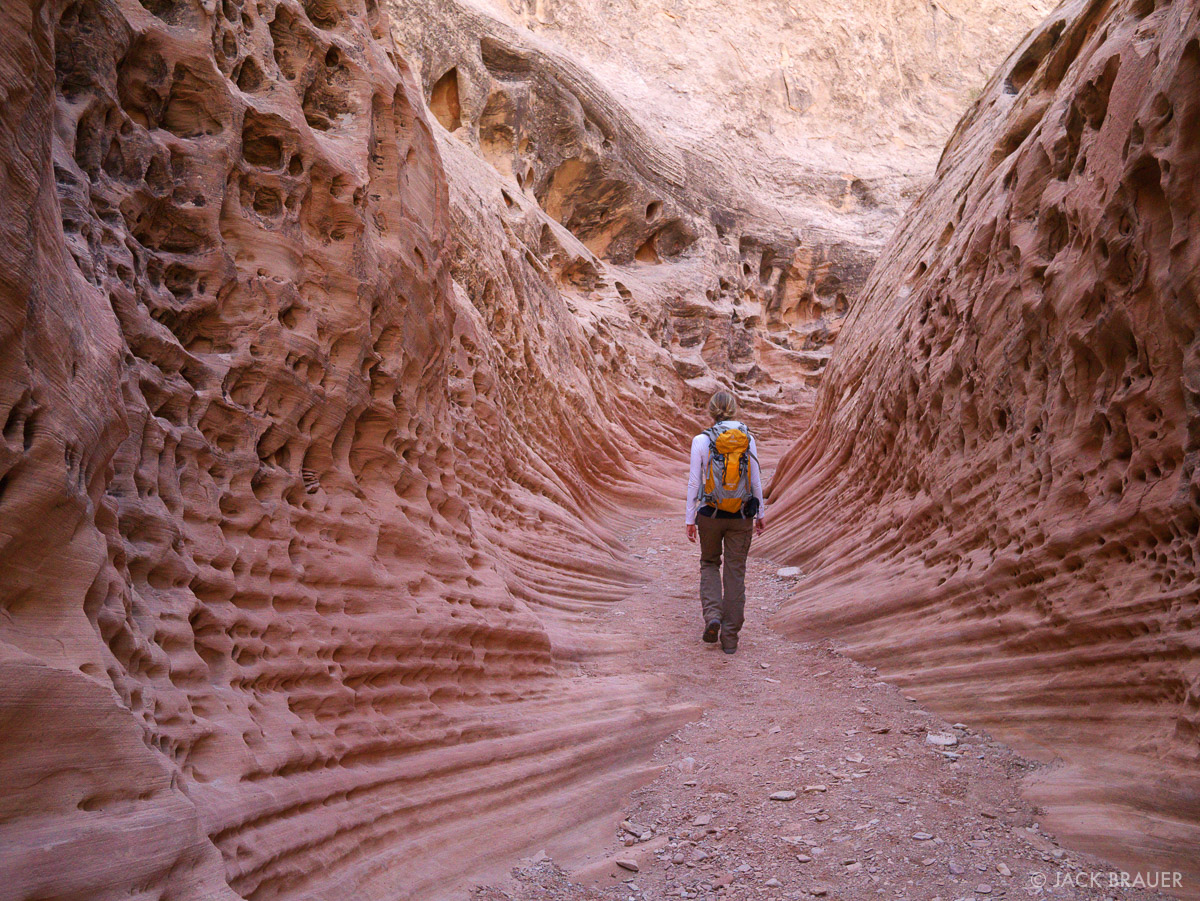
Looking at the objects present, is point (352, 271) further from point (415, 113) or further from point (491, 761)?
point (491, 761)

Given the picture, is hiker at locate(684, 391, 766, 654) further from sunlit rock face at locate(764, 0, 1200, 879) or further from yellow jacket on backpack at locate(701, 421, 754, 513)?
sunlit rock face at locate(764, 0, 1200, 879)

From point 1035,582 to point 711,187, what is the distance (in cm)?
1757

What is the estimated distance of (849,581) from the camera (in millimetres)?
6164

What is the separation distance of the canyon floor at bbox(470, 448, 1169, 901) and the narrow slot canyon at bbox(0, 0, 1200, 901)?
2 centimetres

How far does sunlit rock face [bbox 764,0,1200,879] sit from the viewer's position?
10.5 feet

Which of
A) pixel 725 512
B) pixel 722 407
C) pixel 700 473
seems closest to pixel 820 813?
pixel 725 512

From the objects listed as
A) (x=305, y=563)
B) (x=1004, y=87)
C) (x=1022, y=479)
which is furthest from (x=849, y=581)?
(x=1004, y=87)

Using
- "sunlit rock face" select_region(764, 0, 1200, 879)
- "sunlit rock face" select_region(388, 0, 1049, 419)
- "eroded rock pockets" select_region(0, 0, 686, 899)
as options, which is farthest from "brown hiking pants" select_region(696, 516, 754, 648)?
"sunlit rock face" select_region(388, 0, 1049, 419)

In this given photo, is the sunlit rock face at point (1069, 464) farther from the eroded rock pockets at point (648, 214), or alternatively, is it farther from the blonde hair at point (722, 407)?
the eroded rock pockets at point (648, 214)

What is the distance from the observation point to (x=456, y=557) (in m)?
4.54

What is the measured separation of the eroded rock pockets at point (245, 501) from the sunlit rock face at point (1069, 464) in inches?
73.0

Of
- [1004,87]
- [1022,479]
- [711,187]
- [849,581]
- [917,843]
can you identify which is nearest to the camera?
[917,843]

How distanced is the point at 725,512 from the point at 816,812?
96.7 inches

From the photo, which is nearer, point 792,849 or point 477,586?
point 792,849
